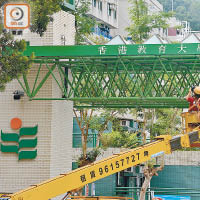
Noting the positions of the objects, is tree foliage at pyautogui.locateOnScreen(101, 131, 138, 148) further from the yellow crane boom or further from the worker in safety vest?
the yellow crane boom

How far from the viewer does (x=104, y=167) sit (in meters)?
15.4

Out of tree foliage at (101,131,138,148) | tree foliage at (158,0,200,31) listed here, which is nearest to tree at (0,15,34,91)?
tree foliage at (101,131,138,148)

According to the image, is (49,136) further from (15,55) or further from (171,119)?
(171,119)

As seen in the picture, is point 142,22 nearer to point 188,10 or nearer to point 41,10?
point 41,10

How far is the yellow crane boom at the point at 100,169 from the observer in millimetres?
14758

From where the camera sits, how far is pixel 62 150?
26.4 metres

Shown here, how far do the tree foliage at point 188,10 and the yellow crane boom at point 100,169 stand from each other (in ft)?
401

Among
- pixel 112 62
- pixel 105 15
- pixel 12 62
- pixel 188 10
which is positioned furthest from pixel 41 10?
pixel 188 10

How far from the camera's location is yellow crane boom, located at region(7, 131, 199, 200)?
14758 millimetres

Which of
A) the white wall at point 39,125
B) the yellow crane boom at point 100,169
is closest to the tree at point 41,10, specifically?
the white wall at point 39,125

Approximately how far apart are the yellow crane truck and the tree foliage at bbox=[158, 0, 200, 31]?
121944 mm

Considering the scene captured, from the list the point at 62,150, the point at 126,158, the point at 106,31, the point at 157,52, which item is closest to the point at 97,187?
the point at 62,150

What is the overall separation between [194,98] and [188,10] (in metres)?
140

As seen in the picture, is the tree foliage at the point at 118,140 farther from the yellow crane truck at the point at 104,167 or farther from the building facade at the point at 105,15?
the building facade at the point at 105,15
